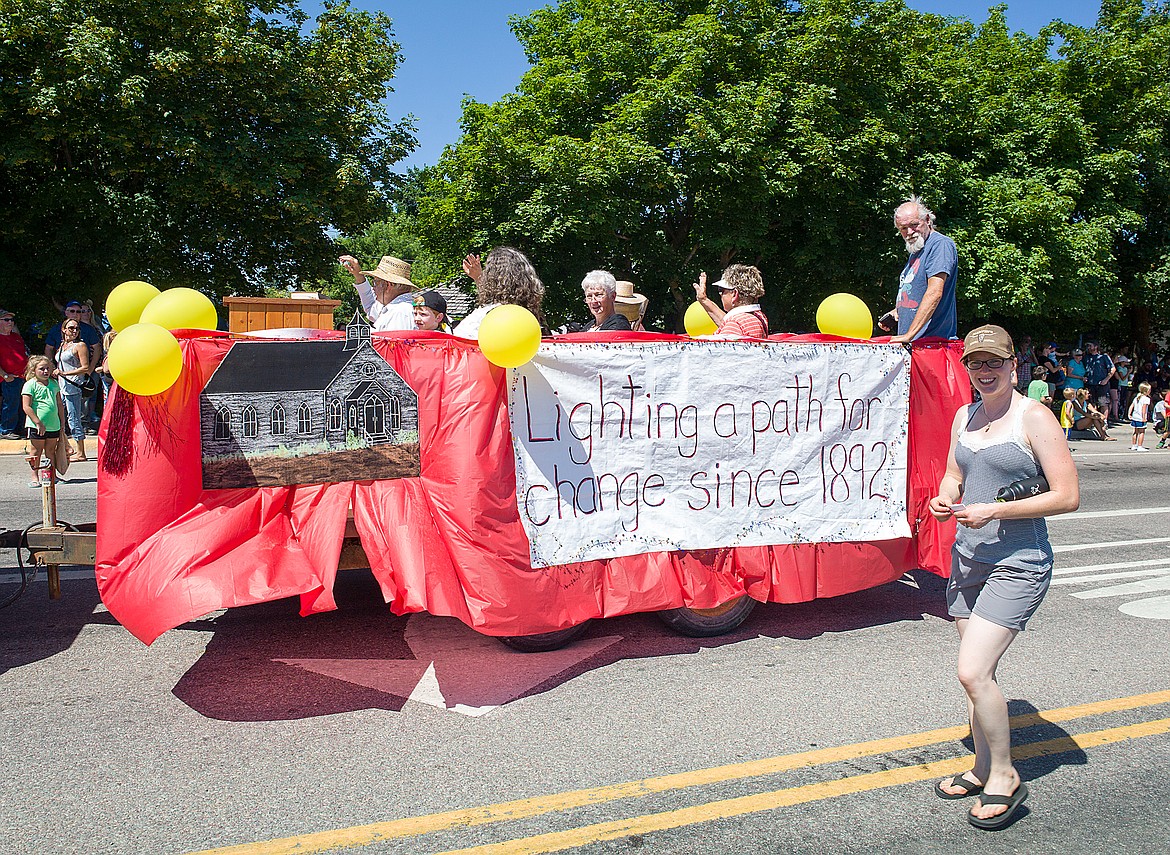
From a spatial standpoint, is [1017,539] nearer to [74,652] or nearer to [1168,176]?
[74,652]

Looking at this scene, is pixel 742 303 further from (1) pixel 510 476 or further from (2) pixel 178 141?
(2) pixel 178 141

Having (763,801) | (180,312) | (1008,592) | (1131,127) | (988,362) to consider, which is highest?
(1131,127)

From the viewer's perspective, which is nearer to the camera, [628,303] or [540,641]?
[540,641]

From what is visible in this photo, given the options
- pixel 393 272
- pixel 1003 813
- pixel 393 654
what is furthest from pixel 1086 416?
pixel 393 654

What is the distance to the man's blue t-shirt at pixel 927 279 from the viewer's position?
18.3ft

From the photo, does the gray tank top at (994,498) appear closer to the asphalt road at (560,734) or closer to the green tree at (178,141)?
the asphalt road at (560,734)

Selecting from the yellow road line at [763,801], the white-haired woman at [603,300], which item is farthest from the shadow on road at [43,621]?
the white-haired woman at [603,300]

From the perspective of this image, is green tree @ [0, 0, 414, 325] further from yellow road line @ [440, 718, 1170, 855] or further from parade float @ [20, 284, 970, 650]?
yellow road line @ [440, 718, 1170, 855]

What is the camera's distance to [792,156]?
2039 centimetres

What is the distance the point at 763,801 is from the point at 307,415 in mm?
2700

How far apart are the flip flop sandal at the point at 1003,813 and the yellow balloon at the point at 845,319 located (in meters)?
2.84

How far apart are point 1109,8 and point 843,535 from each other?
28.3 meters

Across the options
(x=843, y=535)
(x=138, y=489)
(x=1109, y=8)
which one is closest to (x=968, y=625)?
(x=843, y=535)

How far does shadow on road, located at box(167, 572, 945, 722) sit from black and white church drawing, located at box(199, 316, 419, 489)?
39.1 inches
